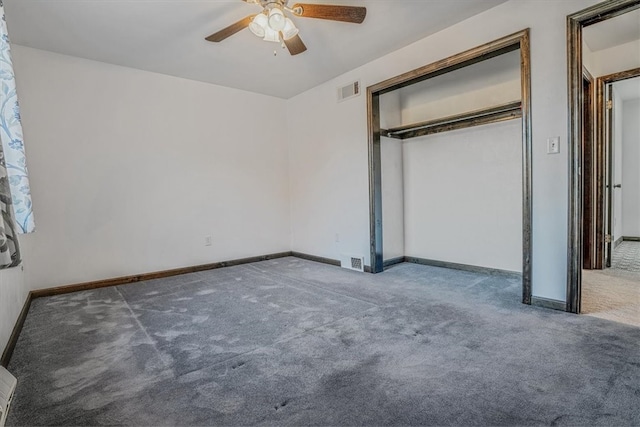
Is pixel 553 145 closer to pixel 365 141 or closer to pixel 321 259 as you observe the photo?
pixel 365 141

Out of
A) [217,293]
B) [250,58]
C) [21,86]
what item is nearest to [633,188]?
[250,58]

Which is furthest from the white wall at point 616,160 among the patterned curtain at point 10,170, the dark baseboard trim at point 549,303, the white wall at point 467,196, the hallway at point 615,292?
the patterned curtain at point 10,170

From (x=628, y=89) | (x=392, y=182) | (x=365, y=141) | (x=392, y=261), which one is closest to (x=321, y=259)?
(x=392, y=261)

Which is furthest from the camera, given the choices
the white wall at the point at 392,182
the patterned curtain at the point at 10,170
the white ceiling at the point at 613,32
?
the white wall at the point at 392,182

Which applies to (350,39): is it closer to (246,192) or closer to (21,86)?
(246,192)

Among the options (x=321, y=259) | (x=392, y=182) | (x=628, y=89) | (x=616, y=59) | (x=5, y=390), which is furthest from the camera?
(x=628, y=89)

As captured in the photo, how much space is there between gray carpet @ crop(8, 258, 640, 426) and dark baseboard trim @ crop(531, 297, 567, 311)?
12 cm

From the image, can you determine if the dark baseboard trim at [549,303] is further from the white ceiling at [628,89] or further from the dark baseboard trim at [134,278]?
the white ceiling at [628,89]

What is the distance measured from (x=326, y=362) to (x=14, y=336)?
2.15 metres

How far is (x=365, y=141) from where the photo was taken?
157 inches

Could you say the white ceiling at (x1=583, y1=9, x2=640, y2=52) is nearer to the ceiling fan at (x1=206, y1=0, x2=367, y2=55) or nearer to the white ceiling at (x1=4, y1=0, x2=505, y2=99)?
the white ceiling at (x1=4, y1=0, x2=505, y2=99)

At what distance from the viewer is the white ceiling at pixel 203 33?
2654 mm

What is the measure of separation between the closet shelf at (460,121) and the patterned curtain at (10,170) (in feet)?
11.5

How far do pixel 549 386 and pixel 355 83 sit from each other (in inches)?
141
